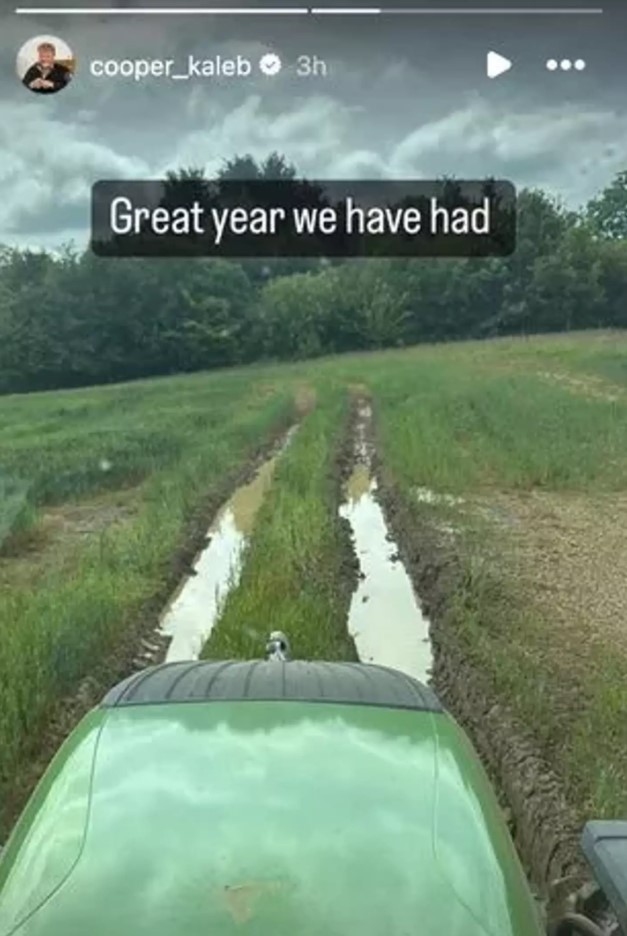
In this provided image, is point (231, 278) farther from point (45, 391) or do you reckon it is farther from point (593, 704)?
point (593, 704)

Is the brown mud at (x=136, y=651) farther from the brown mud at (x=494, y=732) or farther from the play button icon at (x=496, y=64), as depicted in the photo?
the play button icon at (x=496, y=64)

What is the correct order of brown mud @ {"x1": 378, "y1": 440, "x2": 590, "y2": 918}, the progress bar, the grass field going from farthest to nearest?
1. the grass field
2. brown mud @ {"x1": 378, "y1": 440, "x2": 590, "y2": 918}
3. the progress bar

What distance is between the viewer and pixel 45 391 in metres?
2.67

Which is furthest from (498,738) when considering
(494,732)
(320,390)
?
(320,390)

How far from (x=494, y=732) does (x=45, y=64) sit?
1.72 meters

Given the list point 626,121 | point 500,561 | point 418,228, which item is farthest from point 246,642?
point 626,121

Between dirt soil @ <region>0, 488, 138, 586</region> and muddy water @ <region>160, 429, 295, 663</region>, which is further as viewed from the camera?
muddy water @ <region>160, 429, 295, 663</region>

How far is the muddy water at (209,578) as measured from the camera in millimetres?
2836

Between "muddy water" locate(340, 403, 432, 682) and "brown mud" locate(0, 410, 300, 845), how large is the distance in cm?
34

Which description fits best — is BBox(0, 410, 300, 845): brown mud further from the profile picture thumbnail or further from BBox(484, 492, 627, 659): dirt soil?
the profile picture thumbnail

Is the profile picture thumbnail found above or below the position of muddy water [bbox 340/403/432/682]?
above

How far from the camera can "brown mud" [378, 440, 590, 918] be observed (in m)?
2.38

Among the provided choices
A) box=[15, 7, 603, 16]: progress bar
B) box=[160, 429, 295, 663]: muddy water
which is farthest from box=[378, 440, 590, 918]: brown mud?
box=[15, 7, 603, 16]: progress bar

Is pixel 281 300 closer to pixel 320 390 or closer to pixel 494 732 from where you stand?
pixel 320 390
